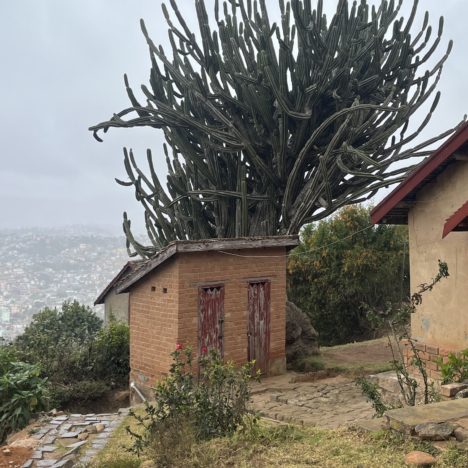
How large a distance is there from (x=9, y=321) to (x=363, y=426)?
50.1 m

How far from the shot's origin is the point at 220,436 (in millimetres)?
5914

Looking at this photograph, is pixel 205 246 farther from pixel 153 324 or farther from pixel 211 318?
pixel 153 324

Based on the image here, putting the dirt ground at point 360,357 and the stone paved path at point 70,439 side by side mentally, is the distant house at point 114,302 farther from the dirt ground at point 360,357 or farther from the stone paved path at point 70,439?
the stone paved path at point 70,439

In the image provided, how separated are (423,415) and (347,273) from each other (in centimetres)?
1731

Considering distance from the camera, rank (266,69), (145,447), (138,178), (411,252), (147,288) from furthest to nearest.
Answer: (138,178) → (266,69) → (147,288) → (411,252) → (145,447)

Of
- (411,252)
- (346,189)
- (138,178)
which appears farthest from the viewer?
(138,178)

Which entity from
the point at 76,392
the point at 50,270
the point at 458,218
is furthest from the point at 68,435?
the point at 50,270

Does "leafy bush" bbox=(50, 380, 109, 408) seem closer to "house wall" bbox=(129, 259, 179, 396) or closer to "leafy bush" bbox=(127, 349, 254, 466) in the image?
"house wall" bbox=(129, 259, 179, 396)

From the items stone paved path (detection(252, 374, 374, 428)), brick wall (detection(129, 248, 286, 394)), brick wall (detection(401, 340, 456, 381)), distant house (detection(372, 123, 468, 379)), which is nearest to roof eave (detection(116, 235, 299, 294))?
brick wall (detection(129, 248, 286, 394))

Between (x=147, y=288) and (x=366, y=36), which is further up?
(x=366, y=36)

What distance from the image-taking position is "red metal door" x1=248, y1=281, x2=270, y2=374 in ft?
38.5

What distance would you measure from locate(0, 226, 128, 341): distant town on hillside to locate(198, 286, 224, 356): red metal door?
42.2 metres

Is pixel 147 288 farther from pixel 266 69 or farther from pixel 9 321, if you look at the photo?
pixel 9 321

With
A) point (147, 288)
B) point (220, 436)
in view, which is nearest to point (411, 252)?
point (220, 436)
